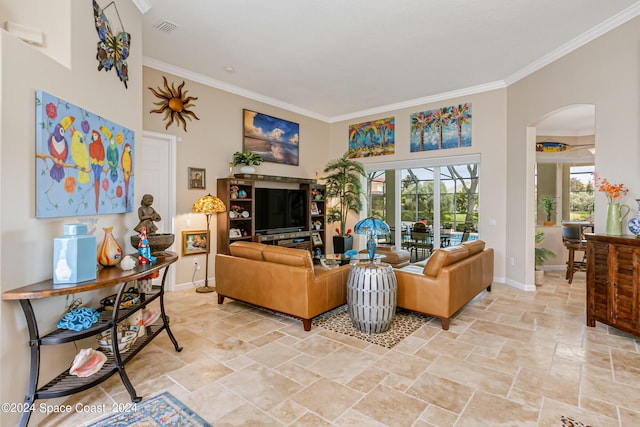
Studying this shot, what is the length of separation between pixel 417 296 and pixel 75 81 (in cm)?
373

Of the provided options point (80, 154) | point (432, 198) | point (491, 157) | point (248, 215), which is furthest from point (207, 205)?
point (491, 157)

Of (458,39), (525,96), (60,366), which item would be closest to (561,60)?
(525,96)

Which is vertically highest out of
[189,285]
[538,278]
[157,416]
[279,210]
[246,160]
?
[246,160]

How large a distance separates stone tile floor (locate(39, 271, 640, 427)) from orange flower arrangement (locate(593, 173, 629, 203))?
1.47m

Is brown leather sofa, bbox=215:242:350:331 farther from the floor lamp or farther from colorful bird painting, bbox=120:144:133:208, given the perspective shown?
colorful bird painting, bbox=120:144:133:208

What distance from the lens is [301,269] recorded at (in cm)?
338

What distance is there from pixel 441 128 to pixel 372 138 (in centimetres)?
155

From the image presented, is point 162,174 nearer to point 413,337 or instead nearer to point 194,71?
point 194,71

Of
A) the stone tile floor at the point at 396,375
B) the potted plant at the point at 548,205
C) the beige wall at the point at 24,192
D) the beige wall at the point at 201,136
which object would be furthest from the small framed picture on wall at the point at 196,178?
the potted plant at the point at 548,205

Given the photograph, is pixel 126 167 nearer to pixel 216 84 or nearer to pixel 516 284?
pixel 216 84

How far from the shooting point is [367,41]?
404cm

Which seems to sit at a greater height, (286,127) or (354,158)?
(286,127)

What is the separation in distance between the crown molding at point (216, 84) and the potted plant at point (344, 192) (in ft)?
4.64

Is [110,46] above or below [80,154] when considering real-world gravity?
above
